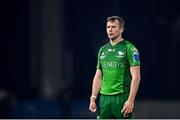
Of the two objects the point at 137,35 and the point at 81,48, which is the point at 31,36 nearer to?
the point at 81,48

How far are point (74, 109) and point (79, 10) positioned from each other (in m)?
2.79

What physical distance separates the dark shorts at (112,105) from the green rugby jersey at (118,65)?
0.06m

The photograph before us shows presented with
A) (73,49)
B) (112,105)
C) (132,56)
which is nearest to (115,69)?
(132,56)

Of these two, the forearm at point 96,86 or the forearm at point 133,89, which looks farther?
the forearm at point 96,86

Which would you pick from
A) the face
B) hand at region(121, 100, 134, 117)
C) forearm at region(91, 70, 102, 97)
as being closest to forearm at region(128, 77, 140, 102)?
hand at region(121, 100, 134, 117)

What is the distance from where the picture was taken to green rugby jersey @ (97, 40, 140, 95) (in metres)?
7.21

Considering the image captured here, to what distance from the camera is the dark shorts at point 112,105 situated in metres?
7.27

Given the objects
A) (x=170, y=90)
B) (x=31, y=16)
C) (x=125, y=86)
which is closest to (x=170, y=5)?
(x=170, y=90)

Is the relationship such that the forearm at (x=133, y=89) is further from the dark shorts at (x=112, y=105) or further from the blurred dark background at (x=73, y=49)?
the blurred dark background at (x=73, y=49)

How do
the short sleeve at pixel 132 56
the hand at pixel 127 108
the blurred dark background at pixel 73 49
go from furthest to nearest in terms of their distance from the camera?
1. the blurred dark background at pixel 73 49
2. the short sleeve at pixel 132 56
3. the hand at pixel 127 108

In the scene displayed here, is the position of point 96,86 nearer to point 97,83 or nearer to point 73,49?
point 97,83

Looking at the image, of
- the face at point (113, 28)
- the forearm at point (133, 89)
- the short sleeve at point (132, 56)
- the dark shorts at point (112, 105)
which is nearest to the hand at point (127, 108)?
the forearm at point (133, 89)

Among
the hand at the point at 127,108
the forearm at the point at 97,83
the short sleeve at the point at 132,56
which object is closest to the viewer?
the hand at the point at 127,108

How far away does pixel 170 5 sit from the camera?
18453 mm
